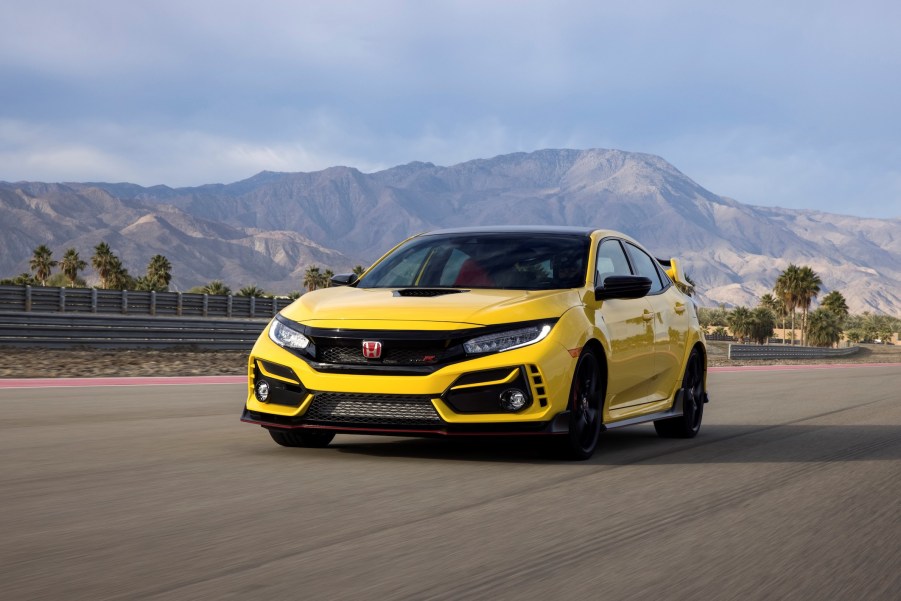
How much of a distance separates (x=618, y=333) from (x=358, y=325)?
6.53 ft

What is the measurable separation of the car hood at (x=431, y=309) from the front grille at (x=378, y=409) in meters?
0.42

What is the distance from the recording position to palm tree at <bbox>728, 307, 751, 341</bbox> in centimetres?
15138

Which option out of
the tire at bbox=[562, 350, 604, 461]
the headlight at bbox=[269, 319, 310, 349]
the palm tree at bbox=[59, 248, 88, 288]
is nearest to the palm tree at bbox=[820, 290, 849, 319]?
the palm tree at bbox=[59, 248, 88, 288]

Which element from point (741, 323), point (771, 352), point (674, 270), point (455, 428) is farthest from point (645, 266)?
point (741, 323)

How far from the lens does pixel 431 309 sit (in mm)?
7555

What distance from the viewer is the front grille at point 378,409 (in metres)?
7.30

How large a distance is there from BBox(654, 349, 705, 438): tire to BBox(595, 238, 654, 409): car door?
2.94 feet

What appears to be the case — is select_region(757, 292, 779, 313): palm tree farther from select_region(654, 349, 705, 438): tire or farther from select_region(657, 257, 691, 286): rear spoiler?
select_region(654, 349, 705, 438): tire

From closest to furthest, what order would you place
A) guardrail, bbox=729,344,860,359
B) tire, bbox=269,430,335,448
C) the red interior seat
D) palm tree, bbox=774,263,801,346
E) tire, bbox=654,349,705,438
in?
1. tire, bbox=269,430,335,448
2. the red interior seat
3. tire, bbox=654,349,705,438
4. guardrail, bbox=729,344,860,359
5. palm tree, bbox=774,263,801,346

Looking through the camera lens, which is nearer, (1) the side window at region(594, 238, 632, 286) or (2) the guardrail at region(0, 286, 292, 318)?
(1) the side window at region(594, 238, 632, 286)

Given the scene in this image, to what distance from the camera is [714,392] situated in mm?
17891

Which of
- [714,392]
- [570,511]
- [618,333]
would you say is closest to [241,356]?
[714,392]

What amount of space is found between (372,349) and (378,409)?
355mm

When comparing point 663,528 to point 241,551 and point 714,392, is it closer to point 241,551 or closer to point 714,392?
point 241,551
